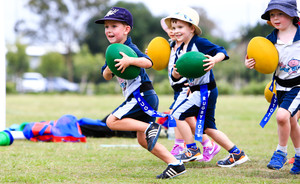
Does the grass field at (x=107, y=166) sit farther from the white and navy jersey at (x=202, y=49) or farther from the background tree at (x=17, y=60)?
the background tree at (x=17, y=60)

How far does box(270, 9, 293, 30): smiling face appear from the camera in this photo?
4.72 metres

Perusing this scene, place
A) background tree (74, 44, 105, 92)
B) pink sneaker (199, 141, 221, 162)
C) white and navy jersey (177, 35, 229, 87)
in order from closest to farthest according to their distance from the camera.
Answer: white and navy jersey (177, 35, 229, 87) < pink sneaker (199, 141, 221, 162) < background tree (74, 44, 105, 92)

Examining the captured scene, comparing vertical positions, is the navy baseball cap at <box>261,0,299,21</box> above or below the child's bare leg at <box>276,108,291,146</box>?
above

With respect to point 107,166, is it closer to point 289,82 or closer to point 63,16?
point 289,82

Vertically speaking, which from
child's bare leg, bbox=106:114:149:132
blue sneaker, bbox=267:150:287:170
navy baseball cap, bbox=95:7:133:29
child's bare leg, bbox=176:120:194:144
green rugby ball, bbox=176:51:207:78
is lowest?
blue sneaker, bbox=267:150:287:170

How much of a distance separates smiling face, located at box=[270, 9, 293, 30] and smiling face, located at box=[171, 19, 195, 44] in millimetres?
976

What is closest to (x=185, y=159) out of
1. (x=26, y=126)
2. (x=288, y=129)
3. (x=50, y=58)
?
(x=288, y=129)

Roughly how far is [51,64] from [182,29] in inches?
1555

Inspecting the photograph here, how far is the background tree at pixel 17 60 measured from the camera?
1622 inches

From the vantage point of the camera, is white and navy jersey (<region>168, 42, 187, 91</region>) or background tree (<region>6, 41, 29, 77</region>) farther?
background tree (<region>6, 41, 29, 77</region>)

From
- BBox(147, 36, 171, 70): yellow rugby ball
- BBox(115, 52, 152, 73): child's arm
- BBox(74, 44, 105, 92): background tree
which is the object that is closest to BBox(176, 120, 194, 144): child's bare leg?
BBox(147, 36, 171, 70): yellow rugby ball

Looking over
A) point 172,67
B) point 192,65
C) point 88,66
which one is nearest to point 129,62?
point 192,65

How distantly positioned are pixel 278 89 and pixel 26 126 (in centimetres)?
477

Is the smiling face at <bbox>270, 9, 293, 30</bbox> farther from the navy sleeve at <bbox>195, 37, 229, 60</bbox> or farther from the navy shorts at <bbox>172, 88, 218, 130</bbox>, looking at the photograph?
the navy shorts at <bbox>172, 88, 218, 130</bbox>
